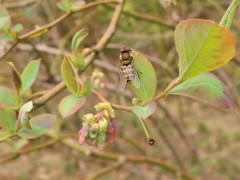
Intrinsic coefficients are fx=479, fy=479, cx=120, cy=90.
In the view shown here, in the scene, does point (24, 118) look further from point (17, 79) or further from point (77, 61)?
point (77, 61)

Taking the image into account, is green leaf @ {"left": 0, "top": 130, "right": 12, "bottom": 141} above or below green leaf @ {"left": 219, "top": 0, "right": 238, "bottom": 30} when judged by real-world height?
below

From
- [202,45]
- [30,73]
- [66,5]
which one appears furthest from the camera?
[66,5]

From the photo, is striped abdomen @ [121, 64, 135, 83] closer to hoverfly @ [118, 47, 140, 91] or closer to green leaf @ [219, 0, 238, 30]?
hoverfly @ [118, 47, 140, 91]

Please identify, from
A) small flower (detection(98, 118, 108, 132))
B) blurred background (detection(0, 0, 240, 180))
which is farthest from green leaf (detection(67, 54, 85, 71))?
blurred background (detection(0, 0, 240, 180))

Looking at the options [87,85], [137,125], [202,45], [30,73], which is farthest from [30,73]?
[137,125]

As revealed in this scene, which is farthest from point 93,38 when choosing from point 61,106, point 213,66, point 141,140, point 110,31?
point 141,140
